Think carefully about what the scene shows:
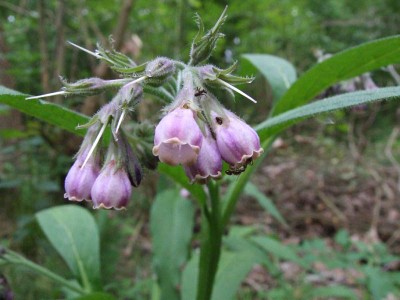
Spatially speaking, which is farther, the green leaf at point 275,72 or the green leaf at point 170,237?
the green leaf at point 170,237

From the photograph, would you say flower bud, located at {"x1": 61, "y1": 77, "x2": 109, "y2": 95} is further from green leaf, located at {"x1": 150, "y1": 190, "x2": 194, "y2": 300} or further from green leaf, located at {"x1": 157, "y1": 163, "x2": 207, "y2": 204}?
green leaf, located at {"x1": 150, "y1": 190, "x2": 194, "y2": 300}

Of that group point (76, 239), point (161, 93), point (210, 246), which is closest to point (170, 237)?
point (76, 239)

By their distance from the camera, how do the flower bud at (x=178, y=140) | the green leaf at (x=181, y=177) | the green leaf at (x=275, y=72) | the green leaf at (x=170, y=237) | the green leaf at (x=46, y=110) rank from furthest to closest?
1. the green leaf at (x=170, y=237)
2. the green leaf at (x=275, y=72)
3. the green leaf at (x=181, y=177)
4. the green leaf at (x=46, y=110)
5. the flower bud at (x=178, y=140)

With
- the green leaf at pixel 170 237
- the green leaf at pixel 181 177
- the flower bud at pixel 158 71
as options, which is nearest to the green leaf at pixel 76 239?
the green leaf at pixel 170 237

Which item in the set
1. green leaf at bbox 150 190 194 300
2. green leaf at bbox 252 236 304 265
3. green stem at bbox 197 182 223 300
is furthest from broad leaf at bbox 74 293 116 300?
green leaf at bbox 252 236 304 265

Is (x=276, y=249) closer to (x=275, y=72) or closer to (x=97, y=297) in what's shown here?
(x=275, y=72)

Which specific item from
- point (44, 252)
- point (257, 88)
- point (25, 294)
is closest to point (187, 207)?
point (25, 294)

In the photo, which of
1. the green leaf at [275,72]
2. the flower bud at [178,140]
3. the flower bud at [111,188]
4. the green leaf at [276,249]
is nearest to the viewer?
the flower bud at [178,140]

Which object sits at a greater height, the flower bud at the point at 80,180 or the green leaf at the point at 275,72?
the green leaf at the point at 275,72

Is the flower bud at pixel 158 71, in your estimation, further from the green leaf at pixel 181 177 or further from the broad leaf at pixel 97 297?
the broad leaf at pixel 97 297

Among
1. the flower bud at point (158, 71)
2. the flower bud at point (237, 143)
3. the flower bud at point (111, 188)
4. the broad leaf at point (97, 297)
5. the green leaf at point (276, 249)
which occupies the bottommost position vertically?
the broad leaf at point (97, 297)
